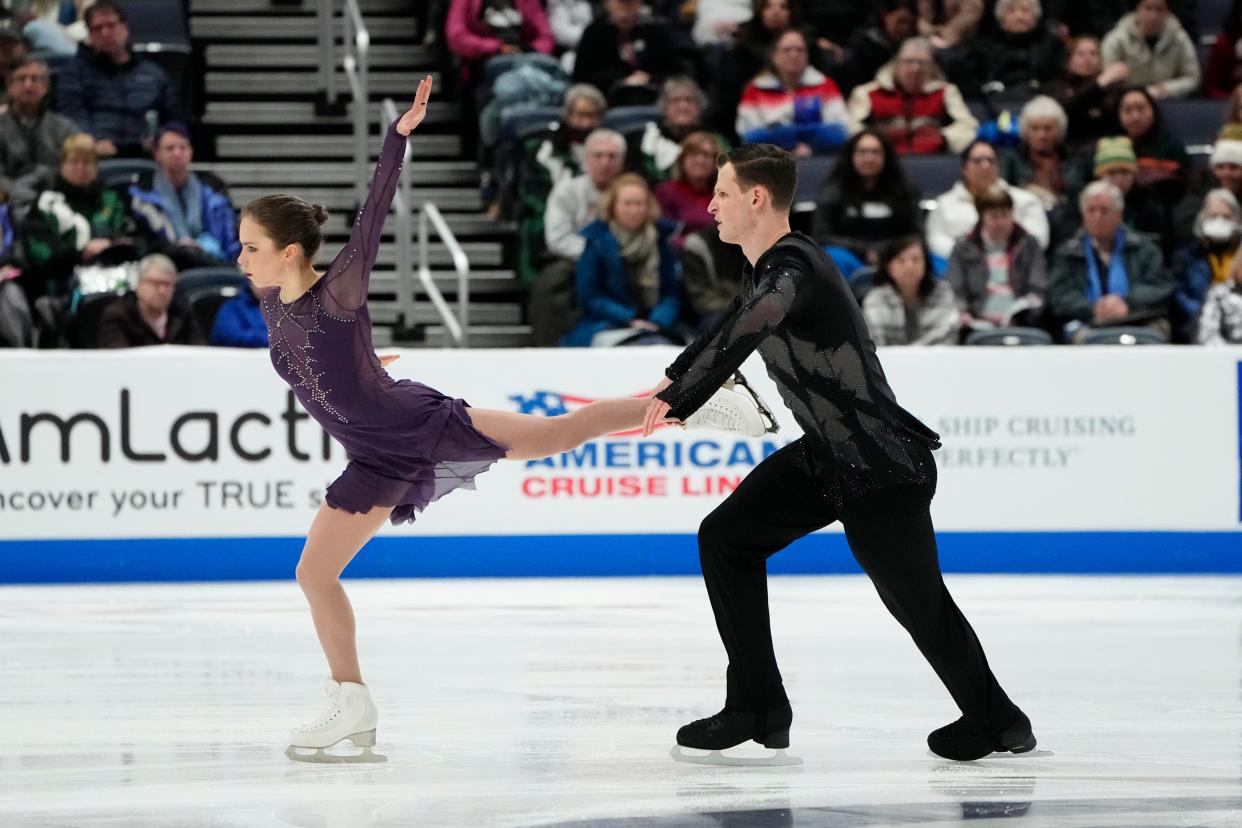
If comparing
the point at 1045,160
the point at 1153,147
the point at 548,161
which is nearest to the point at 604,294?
the point at 548,161

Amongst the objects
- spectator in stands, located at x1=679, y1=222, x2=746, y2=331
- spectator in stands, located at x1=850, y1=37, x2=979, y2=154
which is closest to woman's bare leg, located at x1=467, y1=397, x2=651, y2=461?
spectator in stands, located at x1=679, y1=222, x2=746, y2=331

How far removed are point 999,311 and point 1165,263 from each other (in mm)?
1377

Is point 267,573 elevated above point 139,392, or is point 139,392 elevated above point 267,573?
point 139,392

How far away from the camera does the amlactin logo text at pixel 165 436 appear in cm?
773

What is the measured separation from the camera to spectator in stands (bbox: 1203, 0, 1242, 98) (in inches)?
441

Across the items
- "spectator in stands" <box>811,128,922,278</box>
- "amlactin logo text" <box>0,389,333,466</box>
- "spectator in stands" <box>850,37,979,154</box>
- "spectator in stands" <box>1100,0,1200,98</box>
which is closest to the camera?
"amlactin logo text" <box>0,389,333,466</box>

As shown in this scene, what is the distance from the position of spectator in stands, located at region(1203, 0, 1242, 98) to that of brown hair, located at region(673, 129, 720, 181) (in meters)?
3.52

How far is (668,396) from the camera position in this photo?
387cm

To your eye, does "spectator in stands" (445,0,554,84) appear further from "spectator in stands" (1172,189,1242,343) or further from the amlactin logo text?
"spectator in stands" (1172,189,1242,343)

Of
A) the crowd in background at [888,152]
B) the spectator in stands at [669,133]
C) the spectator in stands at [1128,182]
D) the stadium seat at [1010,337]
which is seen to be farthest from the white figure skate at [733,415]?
the spectator in stands at [1128,182]

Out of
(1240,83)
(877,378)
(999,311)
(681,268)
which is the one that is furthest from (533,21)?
(877,378)

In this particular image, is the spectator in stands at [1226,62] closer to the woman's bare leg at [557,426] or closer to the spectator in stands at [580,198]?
the spectator in stands at [580,198]

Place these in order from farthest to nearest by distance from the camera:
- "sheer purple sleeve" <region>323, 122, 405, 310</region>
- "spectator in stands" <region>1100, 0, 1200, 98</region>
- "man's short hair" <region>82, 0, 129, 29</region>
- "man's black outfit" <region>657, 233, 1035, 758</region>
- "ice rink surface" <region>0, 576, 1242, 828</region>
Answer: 1. "spectator in stands" <region>1100, 0, 1200, 98</region>
2. "man's short hair" <region>82, 0, 129, 29</region>
3. "sheer purple sleeve" <region>323, 122, 405, 310</region>
4. "man's black outfit" <region>657, 233, 1035, 758</region>
5. "ice rink surface" <region>0, 576, 1242, 828</region>

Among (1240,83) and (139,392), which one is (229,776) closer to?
(139,392)
